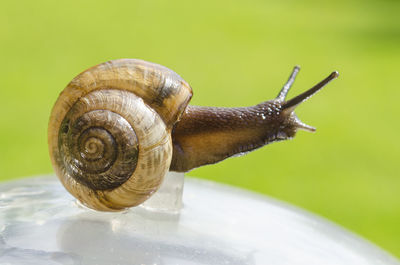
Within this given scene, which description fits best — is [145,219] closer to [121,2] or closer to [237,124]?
[237,124]

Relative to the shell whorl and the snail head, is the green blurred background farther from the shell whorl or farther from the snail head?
the shell whorl

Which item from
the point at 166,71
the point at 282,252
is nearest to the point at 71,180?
the point at 166,71

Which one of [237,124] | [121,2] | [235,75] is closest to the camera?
[237,124]

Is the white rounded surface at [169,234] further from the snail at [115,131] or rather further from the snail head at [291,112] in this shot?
the snail head at [291,112]

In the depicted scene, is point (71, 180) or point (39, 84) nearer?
point (71, 180)

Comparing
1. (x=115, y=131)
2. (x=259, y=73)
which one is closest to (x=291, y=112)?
(x=115, y=131)

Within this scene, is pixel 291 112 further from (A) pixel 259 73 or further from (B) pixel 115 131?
(A) pixel 259 73

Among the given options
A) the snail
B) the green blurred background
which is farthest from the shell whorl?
the green blurred background
